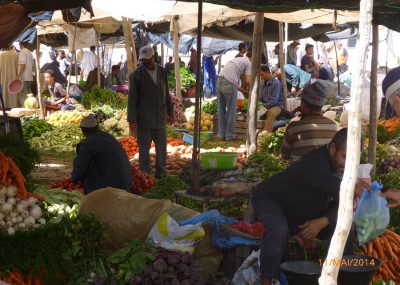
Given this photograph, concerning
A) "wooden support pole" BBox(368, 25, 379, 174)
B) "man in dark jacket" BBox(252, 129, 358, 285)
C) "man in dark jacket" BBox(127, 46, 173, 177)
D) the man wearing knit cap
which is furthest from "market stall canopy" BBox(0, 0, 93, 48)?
"man in dark jacket" BBox(127, 46, 173, 177)

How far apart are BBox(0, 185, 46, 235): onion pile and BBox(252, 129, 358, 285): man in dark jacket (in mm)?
1610

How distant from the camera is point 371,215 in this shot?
442 centimetres

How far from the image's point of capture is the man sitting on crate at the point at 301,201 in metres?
4.25

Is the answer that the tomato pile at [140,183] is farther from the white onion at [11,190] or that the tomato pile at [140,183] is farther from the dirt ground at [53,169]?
the white onion at [11,190]

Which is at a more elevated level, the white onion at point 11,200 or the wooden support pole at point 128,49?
the wooden support pole at point 128,49

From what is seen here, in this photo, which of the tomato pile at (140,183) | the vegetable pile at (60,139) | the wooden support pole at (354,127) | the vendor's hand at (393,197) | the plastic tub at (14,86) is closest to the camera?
the wooden support pole at (354,127)

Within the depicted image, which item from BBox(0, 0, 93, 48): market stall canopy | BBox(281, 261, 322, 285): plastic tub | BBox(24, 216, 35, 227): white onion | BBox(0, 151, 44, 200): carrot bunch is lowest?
BBox(281, 261, 322, 285): plastic tub

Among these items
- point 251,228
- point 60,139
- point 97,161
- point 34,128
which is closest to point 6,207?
point 251,228

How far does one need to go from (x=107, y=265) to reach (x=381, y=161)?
441 cm

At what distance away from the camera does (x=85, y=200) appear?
5262mm

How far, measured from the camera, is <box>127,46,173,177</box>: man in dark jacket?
874 cm

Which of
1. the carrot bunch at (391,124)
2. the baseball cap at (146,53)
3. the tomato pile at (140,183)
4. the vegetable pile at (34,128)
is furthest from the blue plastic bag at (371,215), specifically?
the vegetable pile at (34,128)

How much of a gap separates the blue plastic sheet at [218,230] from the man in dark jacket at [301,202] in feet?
0.86

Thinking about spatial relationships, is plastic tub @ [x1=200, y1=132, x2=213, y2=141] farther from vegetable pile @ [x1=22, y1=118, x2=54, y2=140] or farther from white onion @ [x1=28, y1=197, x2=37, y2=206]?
white onion @ [x1=28, y1=197, x2=37, y2=206]
